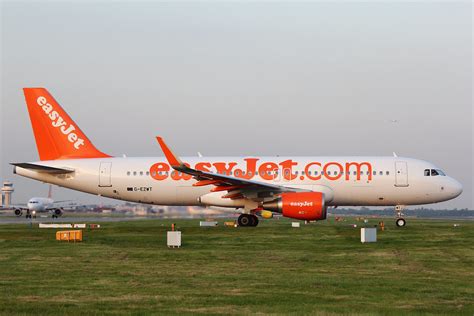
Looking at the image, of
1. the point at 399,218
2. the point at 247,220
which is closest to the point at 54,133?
the point at 247,220

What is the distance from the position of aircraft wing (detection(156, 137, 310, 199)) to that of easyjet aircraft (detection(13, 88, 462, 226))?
0.20ft

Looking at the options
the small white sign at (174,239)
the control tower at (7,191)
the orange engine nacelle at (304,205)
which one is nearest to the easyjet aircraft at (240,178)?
the orange engine nacelle at (304,205)

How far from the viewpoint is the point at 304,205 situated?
3609cm

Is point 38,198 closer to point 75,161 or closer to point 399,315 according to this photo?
point 75,161

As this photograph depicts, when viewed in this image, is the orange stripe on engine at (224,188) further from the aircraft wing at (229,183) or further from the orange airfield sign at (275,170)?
the orange airfield sign at (275,170)

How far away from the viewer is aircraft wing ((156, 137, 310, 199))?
3700 cm

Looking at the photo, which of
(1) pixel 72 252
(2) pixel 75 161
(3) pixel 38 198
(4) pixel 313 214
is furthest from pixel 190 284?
(3) pixel 38 198

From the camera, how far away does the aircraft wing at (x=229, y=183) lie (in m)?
37.0

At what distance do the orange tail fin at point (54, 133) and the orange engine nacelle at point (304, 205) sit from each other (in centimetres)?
1343

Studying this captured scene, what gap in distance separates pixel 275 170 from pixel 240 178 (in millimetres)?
2041

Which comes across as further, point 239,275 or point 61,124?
point 61,124

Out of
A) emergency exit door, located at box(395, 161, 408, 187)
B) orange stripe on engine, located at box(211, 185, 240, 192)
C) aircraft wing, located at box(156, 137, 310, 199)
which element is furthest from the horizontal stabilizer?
emergency exit door, located at box(395, 161, 408, 187)

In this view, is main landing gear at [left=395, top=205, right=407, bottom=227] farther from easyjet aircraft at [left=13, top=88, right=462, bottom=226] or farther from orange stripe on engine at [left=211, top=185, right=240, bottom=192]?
orange stripe on engine at [left=211, top=185, right=240, bottom=192]

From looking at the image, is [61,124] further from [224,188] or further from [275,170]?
[275,170]
